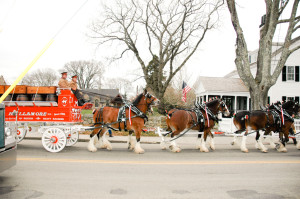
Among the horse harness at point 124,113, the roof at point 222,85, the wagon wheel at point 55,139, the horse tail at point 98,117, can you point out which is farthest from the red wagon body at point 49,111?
the roof at point 222,85

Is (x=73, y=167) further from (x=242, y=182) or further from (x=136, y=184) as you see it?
(x=242, y=182)

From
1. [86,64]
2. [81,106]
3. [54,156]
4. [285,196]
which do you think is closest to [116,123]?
[81,106]

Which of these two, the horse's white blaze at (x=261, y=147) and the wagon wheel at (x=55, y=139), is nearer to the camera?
the wagon wheel at (x=55, y=139)

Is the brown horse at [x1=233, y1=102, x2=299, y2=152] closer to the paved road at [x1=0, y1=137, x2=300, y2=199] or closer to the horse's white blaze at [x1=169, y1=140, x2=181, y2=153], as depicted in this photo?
the paved road at [x1=0, y1=137, x2=300, y2=199]

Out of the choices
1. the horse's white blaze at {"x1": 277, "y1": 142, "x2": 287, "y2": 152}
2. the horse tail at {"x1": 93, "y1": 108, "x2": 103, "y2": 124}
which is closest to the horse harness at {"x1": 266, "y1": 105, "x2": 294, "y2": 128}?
the horse's white blaze at {"x1": 277, "y1": 142, "x2": 287, "y2": 152}

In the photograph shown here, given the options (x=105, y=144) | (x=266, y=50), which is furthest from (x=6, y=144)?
(x=266, y=50)

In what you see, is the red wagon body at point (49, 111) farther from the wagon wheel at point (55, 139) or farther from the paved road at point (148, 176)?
the paved road at point (148, 176)

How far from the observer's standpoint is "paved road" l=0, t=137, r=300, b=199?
4.71m

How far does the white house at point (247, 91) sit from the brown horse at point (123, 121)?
13194 mm

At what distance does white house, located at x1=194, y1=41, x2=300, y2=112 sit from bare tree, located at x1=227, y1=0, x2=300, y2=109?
5.56 m

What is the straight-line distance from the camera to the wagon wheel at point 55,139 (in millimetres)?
8477

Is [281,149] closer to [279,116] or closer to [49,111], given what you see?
[279,116]

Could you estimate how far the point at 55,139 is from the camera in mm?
8508

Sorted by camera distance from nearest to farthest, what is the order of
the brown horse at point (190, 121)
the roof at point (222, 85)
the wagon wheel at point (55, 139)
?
the wagon wheel at point (55, 139)
the brown horse at point (190, 121)
the roof at point (222, 85)
